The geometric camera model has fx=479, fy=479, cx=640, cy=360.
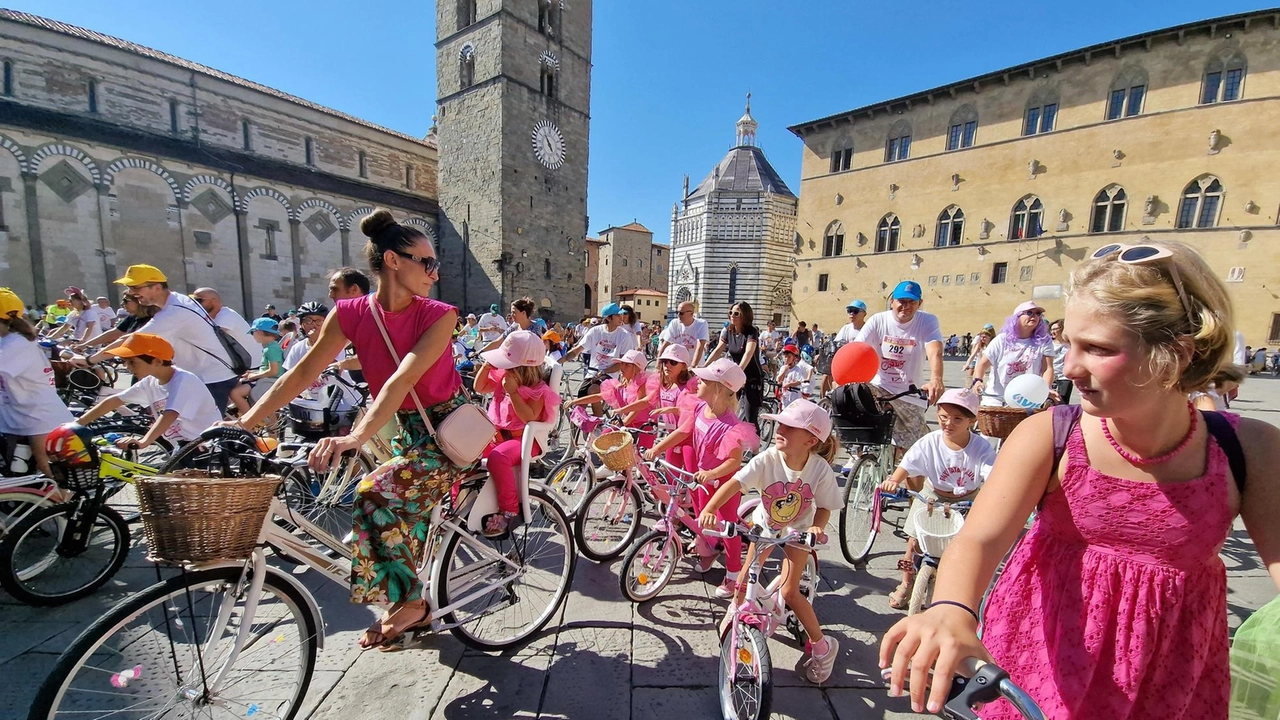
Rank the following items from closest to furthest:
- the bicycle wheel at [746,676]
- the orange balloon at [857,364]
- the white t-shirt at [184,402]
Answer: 1. the bicycle wheel at [746,676]
2. the white t-shirt at [184,402]
3. the orange balloon at [857,364]

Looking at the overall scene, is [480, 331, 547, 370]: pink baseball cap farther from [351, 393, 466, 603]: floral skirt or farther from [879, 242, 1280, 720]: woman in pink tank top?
[879, 242, 1280, 720]: woman in pink tank top

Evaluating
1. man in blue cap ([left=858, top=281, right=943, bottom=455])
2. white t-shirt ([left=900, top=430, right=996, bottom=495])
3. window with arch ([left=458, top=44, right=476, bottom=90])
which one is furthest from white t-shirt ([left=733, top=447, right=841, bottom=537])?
window with arch ([left=458, top=44, right=476, bottom=90])

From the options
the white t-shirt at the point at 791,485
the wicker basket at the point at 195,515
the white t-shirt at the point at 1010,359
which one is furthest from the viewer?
the white t-shirt at the point at 1010,359

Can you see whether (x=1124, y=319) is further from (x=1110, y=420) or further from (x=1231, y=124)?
(x=1231, y=124)

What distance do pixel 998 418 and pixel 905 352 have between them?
4.22 ft

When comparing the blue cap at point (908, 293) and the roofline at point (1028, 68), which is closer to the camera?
A: the blue cap at point (908, 293)

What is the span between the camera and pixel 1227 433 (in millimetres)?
1099

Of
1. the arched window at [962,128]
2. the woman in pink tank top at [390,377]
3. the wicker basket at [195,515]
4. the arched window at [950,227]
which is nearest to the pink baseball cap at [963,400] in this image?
the woman in pink tank top at [390,377]

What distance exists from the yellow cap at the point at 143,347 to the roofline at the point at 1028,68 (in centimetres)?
3339

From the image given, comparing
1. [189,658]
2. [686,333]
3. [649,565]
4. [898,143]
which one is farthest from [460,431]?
[898,143]

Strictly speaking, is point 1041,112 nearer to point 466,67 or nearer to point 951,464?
point 951,464

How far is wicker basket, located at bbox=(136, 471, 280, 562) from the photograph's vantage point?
1.55 meters

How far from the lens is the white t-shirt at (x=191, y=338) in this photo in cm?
400

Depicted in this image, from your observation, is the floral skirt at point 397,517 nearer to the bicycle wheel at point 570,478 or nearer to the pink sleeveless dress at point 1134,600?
the bicycle wheel at point 570,478
